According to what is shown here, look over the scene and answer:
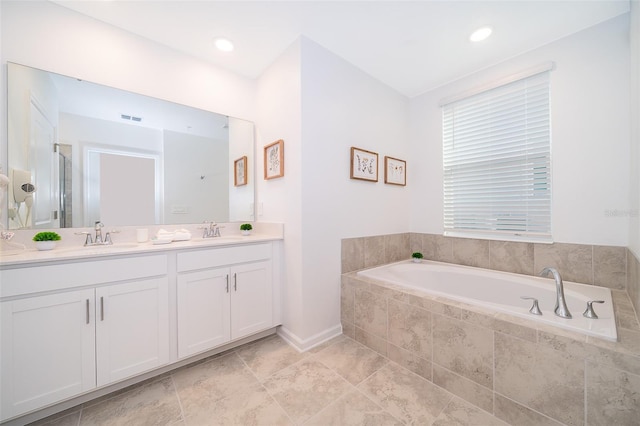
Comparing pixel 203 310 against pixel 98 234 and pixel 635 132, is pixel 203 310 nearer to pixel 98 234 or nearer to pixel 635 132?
pixel 98 234

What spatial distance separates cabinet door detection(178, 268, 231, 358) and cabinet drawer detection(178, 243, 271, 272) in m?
0.05

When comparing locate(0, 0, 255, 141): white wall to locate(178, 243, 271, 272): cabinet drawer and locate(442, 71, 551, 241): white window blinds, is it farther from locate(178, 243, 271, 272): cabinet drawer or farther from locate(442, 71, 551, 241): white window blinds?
locate(442, 71, 551, 241): white window blinds

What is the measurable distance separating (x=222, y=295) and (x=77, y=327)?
767 millimetres

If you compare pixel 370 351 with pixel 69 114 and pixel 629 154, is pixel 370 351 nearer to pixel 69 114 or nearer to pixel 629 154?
pixel 629 154

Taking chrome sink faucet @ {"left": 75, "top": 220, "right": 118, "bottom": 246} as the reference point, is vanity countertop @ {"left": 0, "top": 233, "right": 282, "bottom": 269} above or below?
below

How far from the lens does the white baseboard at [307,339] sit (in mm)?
1907

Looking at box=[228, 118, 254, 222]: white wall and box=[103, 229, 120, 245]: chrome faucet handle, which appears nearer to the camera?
box=[103, 229, 120, 245]: chrome faucet handle

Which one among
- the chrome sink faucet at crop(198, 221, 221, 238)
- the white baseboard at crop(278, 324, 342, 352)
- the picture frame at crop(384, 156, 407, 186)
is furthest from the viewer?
the picture frame at crop(384, 156, 407, 186)

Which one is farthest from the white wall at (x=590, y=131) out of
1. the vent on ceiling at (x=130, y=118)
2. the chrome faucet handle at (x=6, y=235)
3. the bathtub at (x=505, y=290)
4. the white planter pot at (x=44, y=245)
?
the chrome faucet handle at (x=6, y=235)

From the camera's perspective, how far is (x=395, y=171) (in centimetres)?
267

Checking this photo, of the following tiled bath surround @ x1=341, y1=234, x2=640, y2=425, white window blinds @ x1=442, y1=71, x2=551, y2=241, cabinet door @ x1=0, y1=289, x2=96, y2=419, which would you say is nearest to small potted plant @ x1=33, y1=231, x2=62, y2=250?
cabinet door @ x1=0, y1=289, x2=96, y2=419

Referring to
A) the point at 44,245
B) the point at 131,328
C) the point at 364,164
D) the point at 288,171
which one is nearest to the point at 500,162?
the point at 364,164

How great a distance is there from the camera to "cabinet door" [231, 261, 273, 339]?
1850mm

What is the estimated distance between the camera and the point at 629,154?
65.0 inches
